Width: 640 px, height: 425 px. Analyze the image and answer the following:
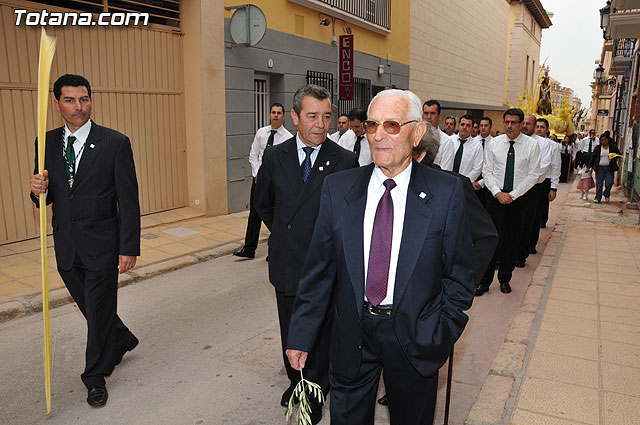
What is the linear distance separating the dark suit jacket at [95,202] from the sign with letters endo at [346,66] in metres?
10.5

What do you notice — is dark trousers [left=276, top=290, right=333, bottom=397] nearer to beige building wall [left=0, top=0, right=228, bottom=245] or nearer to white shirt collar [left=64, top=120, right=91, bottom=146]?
white shirt collar [left=64, top=120, right=91, bottom=146]

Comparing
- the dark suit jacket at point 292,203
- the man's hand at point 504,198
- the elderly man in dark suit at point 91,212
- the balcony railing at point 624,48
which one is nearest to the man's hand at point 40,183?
the elderly man in dark suit at point 91,212

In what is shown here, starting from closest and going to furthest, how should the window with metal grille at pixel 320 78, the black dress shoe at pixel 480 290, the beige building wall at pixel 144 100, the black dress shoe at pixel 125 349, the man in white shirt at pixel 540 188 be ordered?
the black dress shoe at pixel 125 349
the black dress shoe at pixel 480 290
the man in white shirt at pixel 540 188
the beige building wall at pixel 144 100
the window with metal grille at pixel 320 78

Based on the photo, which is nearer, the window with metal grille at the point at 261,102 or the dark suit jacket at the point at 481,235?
the dark suit jacket at the point at 481,235

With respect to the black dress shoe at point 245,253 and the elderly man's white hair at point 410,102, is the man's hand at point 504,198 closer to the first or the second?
the black dress shoe at point 245,253

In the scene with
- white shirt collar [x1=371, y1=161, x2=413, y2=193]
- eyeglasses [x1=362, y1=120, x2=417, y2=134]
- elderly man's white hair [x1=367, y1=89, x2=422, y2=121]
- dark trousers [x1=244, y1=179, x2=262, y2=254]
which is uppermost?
elderly man's white hair [x1=367, y1=89, x2=422, y2=121]

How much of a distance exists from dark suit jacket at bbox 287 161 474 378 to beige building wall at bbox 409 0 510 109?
57.1 feet

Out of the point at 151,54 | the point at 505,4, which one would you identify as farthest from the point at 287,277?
the point at 505,4

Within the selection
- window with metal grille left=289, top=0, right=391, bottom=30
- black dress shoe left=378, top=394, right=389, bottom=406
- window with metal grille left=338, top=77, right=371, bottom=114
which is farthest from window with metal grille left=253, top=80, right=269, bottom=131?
black dress shoe left=378, top=394, right=389, bottom=406

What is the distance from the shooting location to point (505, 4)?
109 ft

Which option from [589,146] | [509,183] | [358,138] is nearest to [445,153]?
[509,183]

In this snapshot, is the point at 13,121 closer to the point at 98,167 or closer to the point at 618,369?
the point at 98,167

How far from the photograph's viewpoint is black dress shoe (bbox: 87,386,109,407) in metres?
3.58

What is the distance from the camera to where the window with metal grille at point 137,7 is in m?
7.94
